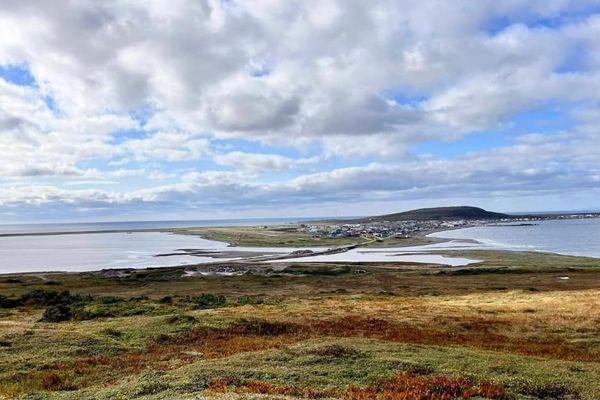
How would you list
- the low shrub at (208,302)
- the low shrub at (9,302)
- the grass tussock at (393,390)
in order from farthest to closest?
the low shrub at (9,302)
the low shrub at (208,302)
the grass tussock at (393,390)

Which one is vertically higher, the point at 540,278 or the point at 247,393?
A: the point at 247,393

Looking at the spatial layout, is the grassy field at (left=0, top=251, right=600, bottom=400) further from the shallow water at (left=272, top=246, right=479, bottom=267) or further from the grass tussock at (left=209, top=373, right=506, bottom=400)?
the shallow water at (left=272, top=246, right=479, bottom=267)

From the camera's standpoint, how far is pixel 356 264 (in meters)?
118

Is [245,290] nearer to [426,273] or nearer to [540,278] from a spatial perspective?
[426,273]

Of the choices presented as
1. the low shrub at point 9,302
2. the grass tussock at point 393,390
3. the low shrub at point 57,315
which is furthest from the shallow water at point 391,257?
the grass tussock at point 393,390

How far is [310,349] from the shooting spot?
888 inches

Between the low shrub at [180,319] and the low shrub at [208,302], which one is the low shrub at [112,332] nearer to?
the low shrub at [180,319]

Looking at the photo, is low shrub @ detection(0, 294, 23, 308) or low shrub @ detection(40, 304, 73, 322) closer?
low shrub @ detection(40, 304, 73, 322)

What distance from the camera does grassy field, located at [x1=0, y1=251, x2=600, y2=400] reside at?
16.8 meters

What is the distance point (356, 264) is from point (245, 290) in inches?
1926

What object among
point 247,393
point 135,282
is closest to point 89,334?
point 247,393

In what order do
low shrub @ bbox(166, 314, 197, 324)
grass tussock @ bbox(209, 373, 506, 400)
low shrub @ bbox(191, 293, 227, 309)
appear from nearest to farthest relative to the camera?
grass tussock @ bbox(209, 373, 506, 400) → low shrub @ bbox(166, 314, 197, 324) → low shrub @ bbox(191, 293, 227, 309)

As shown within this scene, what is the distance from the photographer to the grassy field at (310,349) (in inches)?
661

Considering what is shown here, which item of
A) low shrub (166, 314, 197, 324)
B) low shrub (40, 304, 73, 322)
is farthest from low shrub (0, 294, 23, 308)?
low shrub (166, 314, 197, 324)
